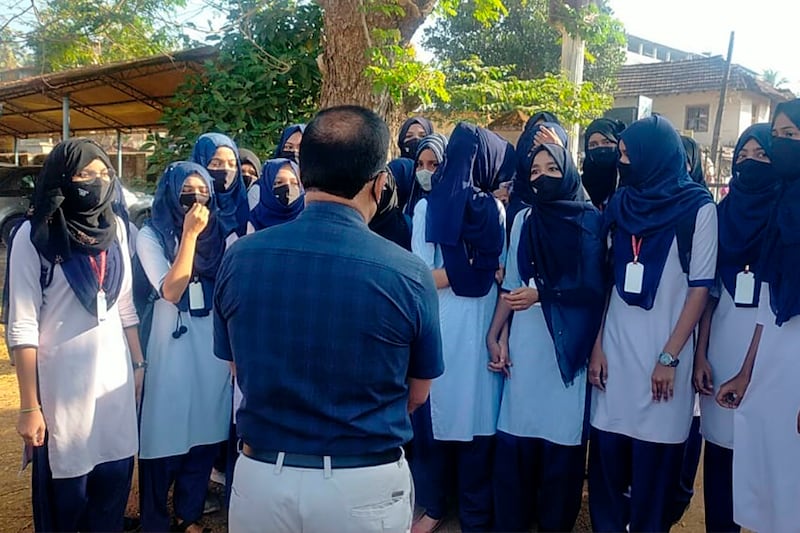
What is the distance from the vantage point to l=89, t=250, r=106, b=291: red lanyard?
250cm

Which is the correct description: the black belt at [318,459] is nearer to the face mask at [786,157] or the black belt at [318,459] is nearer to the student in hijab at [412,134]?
the face mask at [786,157]

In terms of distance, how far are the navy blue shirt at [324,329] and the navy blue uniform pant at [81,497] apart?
1.27m

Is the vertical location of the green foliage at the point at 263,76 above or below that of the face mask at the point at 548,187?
above

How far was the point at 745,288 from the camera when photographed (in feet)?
8.72

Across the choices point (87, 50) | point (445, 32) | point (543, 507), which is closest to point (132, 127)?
point (87, 50)

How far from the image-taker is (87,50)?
424 inches

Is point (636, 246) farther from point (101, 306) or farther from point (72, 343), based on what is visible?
point (72, 343)

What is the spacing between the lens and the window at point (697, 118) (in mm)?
26578

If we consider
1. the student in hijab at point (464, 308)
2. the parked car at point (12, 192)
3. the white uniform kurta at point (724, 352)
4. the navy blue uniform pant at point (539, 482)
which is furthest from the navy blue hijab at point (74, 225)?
the parked car at point (12, 192)

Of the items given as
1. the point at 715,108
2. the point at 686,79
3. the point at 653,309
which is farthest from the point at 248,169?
the point at 686,79

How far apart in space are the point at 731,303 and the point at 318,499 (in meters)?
2.02

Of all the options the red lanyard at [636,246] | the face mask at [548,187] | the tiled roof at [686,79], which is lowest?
the red lanyard at [636,246]

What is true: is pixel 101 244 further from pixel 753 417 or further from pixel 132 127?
pixel 132 127

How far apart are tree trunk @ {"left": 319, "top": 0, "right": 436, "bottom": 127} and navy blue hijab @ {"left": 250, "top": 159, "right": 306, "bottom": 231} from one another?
2.94m
